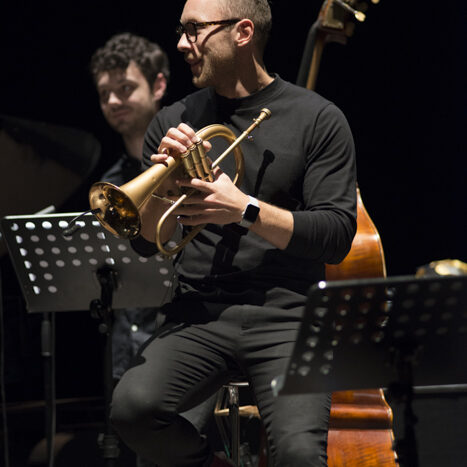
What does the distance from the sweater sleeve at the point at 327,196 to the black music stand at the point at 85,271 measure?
69 cm

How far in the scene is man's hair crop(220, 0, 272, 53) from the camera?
2.85 metres

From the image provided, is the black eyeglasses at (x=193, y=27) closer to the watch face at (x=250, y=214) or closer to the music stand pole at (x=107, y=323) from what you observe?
the watch face at (x=250, y=214)

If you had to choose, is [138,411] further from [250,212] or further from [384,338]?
[384,338]

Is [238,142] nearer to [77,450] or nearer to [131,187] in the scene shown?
[131,187]

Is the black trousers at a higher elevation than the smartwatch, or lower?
lower

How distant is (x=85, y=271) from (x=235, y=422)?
0.82 meters

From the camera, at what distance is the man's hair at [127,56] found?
4.29 metres

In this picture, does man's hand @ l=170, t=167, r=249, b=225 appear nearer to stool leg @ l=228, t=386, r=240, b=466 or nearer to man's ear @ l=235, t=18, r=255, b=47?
man's ear @ l=235, t=18, r=255, b=47

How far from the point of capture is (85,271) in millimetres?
3086

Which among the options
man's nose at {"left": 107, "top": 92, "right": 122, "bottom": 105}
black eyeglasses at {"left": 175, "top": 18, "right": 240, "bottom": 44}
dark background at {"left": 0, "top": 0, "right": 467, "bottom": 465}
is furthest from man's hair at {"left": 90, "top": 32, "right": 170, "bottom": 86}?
black eyeglasses at {"left": 175, "top": 18, "right": 240, "bottom": 44}

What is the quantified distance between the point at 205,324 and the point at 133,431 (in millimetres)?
425

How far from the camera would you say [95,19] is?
5.27 m

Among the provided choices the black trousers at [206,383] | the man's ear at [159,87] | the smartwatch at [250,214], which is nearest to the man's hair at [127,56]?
the man's ear at [159,87]

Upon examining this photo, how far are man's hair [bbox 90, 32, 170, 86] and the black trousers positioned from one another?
6.53 ft
